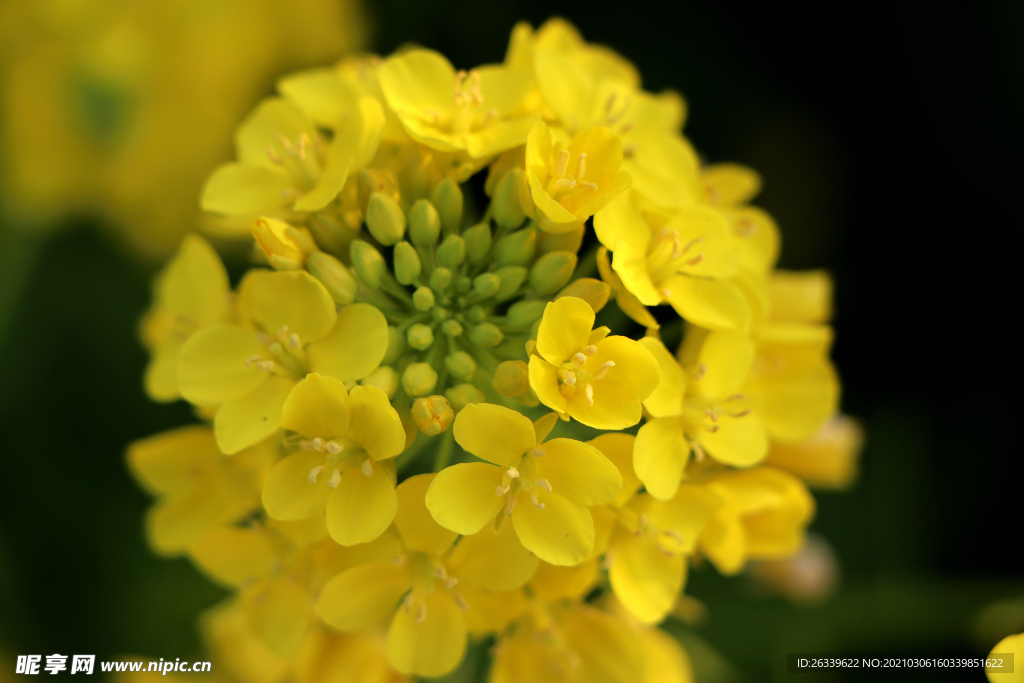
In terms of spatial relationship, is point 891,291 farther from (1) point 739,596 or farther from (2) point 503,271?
(2) point 503,271

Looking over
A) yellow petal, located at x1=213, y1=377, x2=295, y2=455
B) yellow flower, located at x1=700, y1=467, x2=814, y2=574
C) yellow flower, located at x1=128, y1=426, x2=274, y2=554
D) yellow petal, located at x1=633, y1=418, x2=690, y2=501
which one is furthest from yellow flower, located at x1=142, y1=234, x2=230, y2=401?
yellow flower, located at x1=700, y1=467, x2=814, y2=574

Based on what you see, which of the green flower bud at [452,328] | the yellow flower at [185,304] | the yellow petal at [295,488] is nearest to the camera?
the yellow petal at [295,488]

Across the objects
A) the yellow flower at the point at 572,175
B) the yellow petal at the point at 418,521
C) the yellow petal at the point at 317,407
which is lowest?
the yellow petal at the point at 418,521

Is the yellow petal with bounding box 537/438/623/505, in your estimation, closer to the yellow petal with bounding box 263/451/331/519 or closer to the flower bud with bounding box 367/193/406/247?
the yellow petal with bounding box 263/451/331/519

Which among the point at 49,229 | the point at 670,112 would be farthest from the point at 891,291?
the point at 49,229

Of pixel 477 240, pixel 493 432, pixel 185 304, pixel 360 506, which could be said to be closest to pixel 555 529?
pixel 493 432

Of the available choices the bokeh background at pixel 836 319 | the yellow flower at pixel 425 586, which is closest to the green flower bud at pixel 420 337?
the yellow flower at pixel 425 586

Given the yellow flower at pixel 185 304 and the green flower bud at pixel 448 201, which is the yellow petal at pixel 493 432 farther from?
the yellow flower at pixel 185 304

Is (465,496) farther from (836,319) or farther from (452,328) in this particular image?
(836,319)
